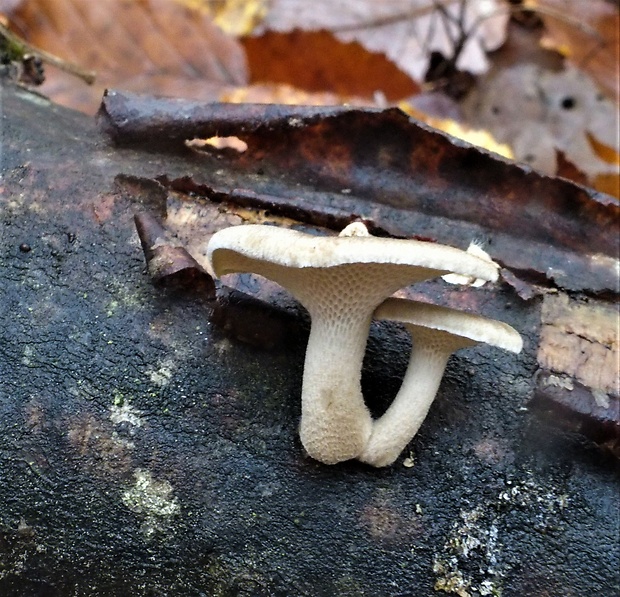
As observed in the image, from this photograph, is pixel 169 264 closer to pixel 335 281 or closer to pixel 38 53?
pixel 335 281

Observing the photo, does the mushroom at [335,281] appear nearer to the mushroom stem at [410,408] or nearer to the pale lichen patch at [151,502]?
the mushroom stem at [410,408]

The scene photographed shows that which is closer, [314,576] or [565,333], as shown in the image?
[314,576]

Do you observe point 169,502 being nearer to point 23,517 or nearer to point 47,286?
point 23,517

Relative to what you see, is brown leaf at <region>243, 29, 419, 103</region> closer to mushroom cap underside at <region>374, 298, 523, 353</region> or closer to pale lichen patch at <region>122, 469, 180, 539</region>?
mushroom cap underside at <region>374, 298, 523, 353</region>

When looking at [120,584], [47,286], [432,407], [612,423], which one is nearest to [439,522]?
[432,407]

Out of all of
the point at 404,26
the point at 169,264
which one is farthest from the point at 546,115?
the point at 169,264

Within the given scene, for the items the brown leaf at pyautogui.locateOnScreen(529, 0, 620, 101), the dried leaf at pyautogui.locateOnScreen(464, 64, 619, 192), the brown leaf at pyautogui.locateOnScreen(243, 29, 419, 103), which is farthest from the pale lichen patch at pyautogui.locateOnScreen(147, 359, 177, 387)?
the brown leaf at pyautogui.locateOnScreen(529, 0, 620, 101)
